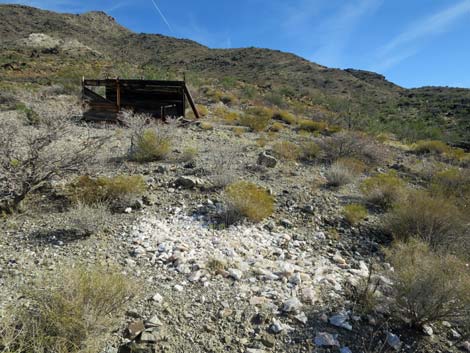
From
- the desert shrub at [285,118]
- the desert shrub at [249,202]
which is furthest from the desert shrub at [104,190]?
the desert shrub at [285,118]

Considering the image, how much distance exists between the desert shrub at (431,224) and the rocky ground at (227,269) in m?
0.33

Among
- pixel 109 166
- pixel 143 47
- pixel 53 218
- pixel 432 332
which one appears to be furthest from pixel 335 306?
pixel 143 47

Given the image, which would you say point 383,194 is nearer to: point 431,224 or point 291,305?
point 431,224

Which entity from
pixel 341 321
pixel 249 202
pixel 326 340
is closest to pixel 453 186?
pixel 249 202

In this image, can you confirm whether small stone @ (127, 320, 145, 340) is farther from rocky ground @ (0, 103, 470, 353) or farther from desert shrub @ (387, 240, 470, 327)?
desert shrub @ (387, 240, 470, 327)

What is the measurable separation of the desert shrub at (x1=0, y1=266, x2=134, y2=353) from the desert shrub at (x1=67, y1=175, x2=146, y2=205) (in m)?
2.11

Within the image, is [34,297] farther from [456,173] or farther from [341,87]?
[341,87]

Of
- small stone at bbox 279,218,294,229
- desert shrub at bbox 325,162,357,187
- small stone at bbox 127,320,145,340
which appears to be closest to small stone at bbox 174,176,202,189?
small stone at bbox 279,218,294,229

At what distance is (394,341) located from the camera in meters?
2.49

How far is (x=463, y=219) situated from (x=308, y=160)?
4235 millimetres

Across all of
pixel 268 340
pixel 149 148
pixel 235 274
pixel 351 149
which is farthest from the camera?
pixel 351 149

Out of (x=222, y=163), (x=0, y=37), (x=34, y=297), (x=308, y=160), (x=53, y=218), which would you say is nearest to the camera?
(x=34, y=297)

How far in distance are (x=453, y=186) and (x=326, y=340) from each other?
21.4 feet

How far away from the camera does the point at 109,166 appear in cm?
636
